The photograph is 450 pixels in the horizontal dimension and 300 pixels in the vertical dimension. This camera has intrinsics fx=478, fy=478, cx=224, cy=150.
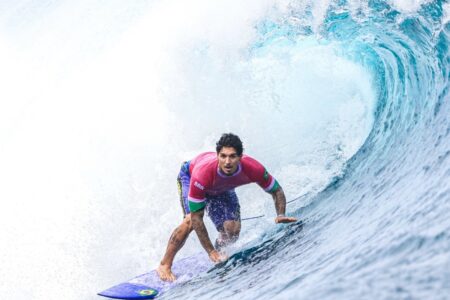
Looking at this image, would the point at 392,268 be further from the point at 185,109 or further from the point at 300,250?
the point at 185,109

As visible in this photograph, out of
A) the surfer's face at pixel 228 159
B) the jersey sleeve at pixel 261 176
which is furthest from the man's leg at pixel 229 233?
the surfer's face at pixel 228 159

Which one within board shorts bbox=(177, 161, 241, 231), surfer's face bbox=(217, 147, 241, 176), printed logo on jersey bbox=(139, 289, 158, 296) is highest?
surfer's face bbox=(217, 147, 241, 176)

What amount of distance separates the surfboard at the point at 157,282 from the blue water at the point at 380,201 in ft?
0.57

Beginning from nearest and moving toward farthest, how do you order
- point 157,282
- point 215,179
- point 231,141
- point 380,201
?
point 231,141 < point 380,201 < point 215,179 < point 157,282

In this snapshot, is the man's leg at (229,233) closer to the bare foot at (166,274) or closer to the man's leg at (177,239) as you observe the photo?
the man's leg at (177,239)

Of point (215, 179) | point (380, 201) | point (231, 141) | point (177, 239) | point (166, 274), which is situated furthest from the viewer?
point (166, 274)

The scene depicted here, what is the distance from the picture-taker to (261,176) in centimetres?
414

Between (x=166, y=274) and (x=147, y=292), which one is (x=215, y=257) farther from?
(x=147, y=292)

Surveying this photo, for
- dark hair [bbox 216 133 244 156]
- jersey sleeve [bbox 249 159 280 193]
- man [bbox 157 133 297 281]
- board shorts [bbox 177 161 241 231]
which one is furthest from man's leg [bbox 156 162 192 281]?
dark hair [bbox 216 133 244 156]

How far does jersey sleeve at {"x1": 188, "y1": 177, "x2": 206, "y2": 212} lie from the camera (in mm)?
3939

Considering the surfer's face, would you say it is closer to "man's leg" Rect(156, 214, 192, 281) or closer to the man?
the man

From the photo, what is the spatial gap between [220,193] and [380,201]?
4.55 ft

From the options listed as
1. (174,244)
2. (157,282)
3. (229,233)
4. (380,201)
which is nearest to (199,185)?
(174,244)

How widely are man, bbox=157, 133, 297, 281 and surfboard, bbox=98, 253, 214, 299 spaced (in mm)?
95
